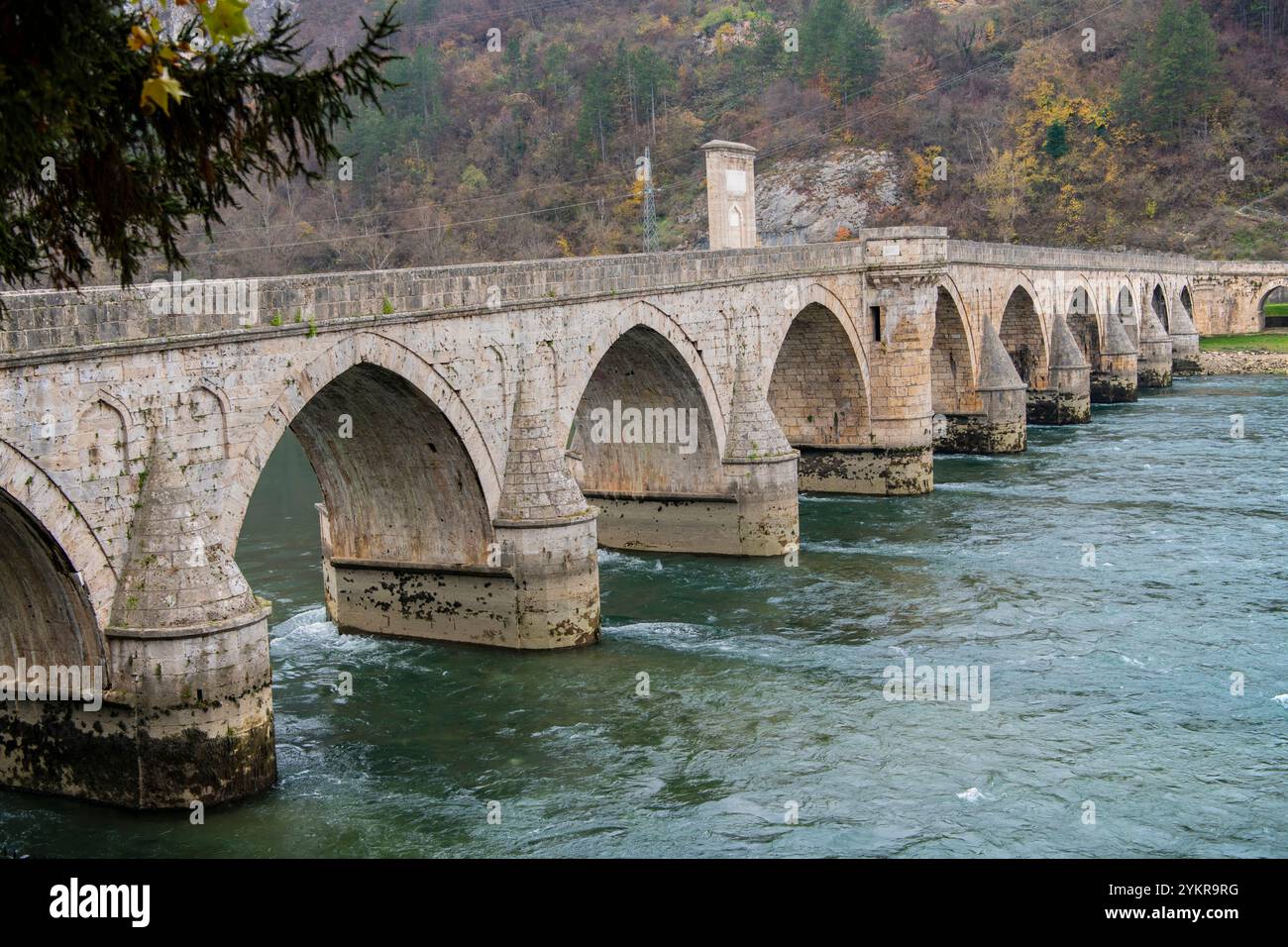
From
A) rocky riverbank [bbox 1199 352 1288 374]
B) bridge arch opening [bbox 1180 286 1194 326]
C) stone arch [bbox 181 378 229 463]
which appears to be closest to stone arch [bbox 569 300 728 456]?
stone arch [bbox 181 378 229 463]

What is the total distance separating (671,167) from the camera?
91.7m

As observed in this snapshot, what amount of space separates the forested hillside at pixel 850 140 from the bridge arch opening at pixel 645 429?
44.5 metres

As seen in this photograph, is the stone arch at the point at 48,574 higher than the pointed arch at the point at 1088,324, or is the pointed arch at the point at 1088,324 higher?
the pointed arch at the point at 1088,324

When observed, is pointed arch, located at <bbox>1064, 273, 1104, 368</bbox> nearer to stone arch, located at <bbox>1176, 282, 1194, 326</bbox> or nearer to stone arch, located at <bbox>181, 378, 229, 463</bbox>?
stone arch, located at <bbox>1176, 282, 1194, 326</bbox>

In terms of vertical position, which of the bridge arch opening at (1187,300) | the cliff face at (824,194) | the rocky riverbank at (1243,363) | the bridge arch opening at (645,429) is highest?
the cliff face at (824,194)

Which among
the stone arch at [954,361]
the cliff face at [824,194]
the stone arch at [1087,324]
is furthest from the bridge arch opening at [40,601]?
the cliff face at [824,194]

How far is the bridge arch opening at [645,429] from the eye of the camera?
2784cm

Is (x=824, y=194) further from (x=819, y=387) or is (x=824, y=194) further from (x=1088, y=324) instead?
(x=819, y=387)

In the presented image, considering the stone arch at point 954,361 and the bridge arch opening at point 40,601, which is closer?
the bridge arch opening at point 40,601

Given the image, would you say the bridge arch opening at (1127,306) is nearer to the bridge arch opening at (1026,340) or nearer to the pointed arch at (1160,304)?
the pointed arch at (1160,304)

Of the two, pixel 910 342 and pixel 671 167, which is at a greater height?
pixel 671 167
